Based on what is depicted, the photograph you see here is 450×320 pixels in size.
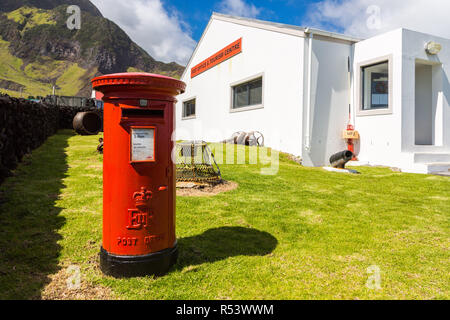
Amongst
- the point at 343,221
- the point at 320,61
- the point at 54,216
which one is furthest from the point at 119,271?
the point at 320,61

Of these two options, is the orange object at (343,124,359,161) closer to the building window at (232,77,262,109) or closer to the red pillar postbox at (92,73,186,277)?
the building window at (232,77,262,109)

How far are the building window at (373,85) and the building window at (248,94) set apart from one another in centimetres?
439

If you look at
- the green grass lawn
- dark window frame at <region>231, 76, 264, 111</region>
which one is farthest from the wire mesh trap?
dark window frame at <region>231, 76, 264, 111</region>

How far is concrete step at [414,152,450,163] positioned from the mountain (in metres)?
141

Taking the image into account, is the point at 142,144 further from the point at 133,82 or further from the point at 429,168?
the point at 429,168

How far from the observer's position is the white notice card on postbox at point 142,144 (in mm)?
2814

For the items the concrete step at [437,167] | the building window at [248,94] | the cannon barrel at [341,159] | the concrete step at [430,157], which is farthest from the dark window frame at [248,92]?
the concrete step at [437,167]

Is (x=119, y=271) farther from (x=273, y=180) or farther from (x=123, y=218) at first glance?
(x=273, y=180)

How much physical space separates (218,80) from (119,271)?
51.4 feet

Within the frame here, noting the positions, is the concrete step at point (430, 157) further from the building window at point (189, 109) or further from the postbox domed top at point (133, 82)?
the building window at point (189, 109)

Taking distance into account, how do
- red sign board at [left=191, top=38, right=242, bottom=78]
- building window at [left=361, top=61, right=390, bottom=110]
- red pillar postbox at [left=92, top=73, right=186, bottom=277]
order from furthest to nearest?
red sign board at [left=191, top=38, right=242, bottom=78] → building window at [left=361, top=61, right=390, bottom=110] → red pillar postbox at [left=92, top=73, right=186, bottom=277]

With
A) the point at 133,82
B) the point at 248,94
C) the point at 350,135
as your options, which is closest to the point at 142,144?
the point at 133,82

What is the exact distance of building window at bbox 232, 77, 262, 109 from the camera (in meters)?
14.1

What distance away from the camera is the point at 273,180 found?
23.6ft
